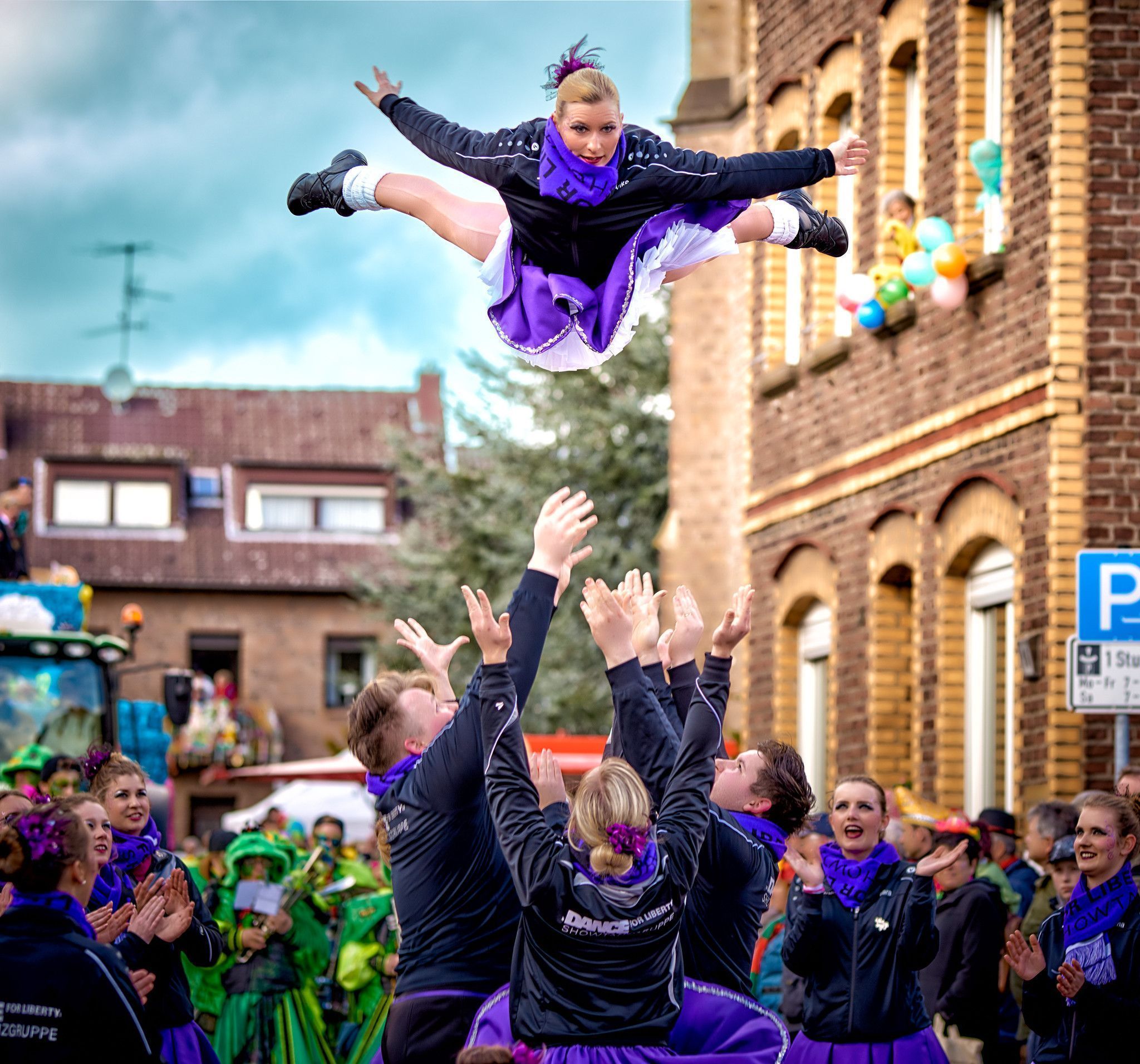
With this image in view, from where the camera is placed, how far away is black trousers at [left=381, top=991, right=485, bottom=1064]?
6496 mm

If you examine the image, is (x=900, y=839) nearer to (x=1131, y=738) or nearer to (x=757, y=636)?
(x=1131, y=738)

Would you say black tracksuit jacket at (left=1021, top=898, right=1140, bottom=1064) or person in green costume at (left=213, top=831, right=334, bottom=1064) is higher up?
black tracksuit jacket at (left=1021, top=898, right=1140, bottom=1064)

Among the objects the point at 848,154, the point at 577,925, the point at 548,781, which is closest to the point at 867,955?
the point at 548,781

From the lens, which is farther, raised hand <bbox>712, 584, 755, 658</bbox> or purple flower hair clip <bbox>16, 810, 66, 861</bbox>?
raised hand <bbox>712, 584, 755, 658</bbox>

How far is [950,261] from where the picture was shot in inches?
604

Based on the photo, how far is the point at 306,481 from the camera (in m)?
48.0

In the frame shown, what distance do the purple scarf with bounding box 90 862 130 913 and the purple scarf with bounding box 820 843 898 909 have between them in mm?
2721

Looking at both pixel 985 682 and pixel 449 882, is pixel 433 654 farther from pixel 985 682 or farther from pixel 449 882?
pixel 985 682

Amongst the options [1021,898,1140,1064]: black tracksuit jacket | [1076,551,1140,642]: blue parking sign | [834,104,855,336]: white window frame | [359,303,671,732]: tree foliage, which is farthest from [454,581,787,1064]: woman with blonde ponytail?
[359,303,671,732]: tree foliage

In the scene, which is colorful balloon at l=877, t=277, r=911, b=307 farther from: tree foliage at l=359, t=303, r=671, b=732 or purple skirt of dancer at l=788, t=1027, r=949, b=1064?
tree foliage at l=359, t=303, r=671, b=732

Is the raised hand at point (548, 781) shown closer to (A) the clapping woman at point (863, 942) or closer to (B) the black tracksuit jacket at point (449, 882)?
(B) the black tracksuit jacket at point (449, 882)

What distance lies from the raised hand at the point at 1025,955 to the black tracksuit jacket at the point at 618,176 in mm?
2813

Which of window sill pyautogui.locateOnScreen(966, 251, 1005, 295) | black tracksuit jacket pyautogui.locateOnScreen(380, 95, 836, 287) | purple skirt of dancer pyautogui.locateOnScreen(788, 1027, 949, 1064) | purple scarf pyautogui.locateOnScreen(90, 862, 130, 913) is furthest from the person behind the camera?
window sill pyautogui.locateOnScreen(966, 251, 1005, 295)

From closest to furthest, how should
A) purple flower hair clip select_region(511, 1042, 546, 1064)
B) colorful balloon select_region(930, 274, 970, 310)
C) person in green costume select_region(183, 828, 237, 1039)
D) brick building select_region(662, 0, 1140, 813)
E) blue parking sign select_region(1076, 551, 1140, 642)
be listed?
purple flower hair clip select_region(511, 1042, 546, 1064) < blue parking sign select_region(1076, 551, 1140, 642) < person in green costume select_region(183, 828, 237, 1039) < brick building select_region(662, 0, 1140, 813) < colorful balloon select_region(930, 274, 970, 310)
